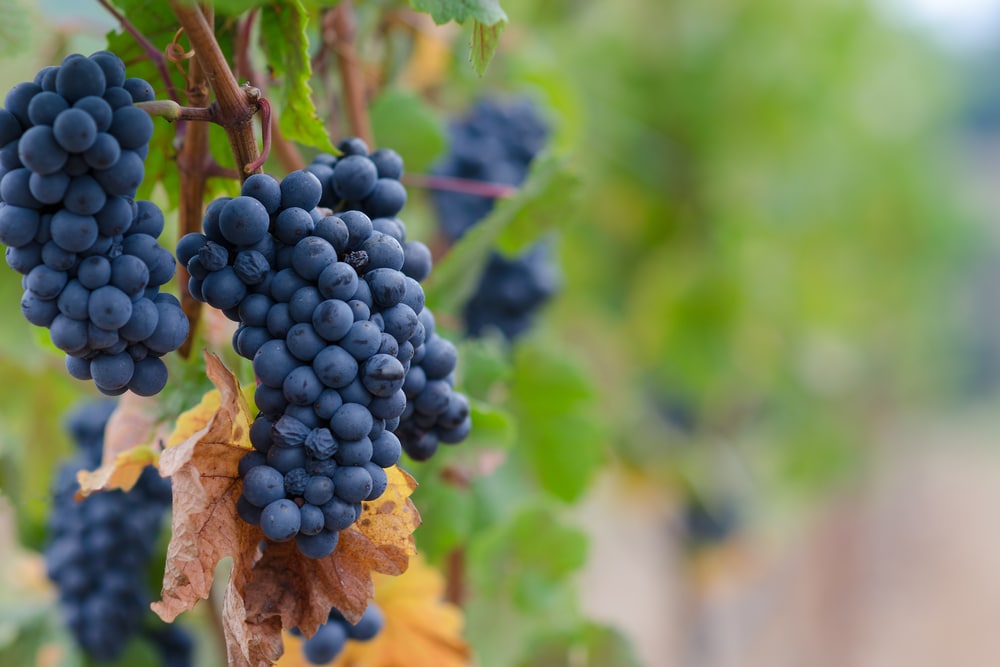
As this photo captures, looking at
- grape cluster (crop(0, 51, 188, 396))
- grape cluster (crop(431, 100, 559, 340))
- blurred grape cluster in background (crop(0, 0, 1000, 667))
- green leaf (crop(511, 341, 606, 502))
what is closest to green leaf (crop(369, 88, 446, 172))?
blurred grape cluster in background (crop(0, 0, 1000, 667))

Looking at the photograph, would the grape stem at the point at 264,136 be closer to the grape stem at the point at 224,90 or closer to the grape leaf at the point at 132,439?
the grape stem at the point at 224,90

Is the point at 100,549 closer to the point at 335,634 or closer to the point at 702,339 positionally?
the point at 335,634

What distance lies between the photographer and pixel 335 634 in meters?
0.64

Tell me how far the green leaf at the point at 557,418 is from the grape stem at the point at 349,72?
33cm

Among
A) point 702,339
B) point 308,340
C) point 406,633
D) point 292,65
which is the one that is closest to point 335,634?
point 406,633

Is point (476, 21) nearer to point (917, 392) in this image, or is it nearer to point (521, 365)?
point (521, 365)

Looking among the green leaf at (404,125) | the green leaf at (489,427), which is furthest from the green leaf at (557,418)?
the green leaf at (404,125)

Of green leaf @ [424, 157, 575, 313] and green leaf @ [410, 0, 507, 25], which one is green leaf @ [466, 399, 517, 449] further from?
green leaf @ [410, 0, 507, 25]

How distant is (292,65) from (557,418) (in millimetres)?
571

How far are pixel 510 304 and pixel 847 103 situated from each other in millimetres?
2124

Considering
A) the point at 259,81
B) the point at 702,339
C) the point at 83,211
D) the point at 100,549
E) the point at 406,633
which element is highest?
the point at 702,339

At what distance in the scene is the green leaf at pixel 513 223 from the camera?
77 centimetres

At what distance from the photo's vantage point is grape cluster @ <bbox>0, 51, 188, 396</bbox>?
418 millimetres

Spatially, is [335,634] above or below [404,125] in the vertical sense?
below
